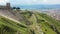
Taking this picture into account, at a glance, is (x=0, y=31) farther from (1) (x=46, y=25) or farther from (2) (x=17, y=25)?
(1) (x=46, y=25)

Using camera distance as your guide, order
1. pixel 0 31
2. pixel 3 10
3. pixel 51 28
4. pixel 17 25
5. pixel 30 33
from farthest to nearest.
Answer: pixel 51 28 < pixel 3 10 < pixel 17 25 < pixel 30 33 < pixel 0 31

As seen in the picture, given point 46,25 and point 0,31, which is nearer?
point 0,31

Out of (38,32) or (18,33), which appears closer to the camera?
(18,33)

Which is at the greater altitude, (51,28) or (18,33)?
(18,33)

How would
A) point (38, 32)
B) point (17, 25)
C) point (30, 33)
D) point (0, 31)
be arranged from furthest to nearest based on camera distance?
point (38, 32)
point (17, 25)
point (30, 33)
point (0, 31)

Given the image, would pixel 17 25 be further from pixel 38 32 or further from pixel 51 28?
pixel 51 28

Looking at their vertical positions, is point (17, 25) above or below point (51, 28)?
above

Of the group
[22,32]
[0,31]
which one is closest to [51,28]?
[22,32]

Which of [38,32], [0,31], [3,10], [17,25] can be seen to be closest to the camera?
[0,31]

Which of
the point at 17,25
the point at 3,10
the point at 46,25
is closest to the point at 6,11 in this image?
the point at 3,10
